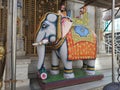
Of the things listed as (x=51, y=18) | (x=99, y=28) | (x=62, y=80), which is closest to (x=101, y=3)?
(x=99, y=28)

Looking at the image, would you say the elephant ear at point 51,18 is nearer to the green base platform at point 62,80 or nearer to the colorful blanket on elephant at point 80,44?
the colorful blanket on elephant at point 80,44

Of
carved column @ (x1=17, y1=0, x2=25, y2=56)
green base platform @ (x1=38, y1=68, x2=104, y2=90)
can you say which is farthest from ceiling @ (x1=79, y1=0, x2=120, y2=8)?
green base platform @ (x1=38, y1=68, x2=104, y2=90)

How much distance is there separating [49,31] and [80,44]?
810mm

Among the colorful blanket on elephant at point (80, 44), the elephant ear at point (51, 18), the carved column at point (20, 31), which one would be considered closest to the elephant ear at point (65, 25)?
the colorful blanket on elephant at point (80, 44)

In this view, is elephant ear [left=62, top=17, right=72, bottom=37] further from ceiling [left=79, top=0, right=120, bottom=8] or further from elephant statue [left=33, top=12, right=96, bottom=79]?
ceiling [left=79, top=0, right=120, bottom=8]

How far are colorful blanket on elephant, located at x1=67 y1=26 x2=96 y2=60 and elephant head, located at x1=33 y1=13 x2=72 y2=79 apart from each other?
0.74 feet

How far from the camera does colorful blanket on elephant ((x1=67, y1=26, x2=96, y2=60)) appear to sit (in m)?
4.13

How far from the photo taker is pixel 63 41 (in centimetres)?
404

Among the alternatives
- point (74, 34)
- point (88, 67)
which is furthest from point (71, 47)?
point (88, 67)

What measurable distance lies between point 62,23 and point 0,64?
2619 mm

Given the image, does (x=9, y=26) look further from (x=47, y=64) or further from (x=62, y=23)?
(x=47, y=64)

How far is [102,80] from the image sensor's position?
4.73m

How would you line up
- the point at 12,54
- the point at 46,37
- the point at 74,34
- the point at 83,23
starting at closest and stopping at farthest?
the point at 12,54
the point at 46,37
the point at 74,34
the point at 83,23

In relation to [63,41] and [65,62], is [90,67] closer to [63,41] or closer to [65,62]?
[65,62]
